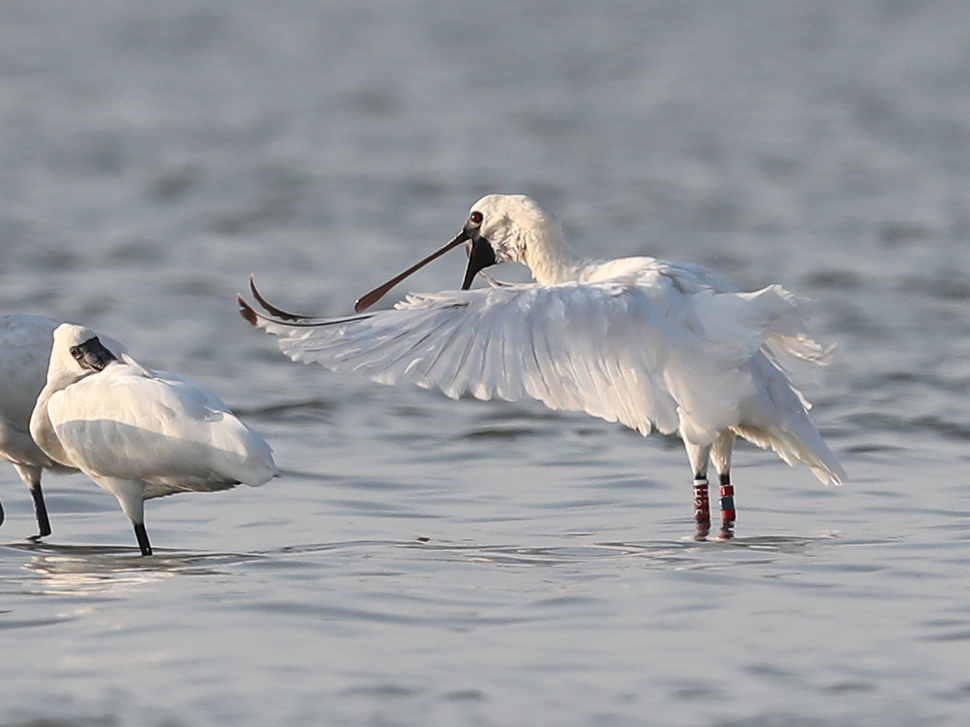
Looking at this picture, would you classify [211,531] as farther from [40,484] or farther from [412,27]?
[412,27]

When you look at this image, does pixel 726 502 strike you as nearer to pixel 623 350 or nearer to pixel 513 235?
pixel 623 350

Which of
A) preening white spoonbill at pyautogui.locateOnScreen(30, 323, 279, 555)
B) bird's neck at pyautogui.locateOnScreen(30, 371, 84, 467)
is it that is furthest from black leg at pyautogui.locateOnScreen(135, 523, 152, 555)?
bird's neck at pyautogui.locateOnScreen(30, 371, 84, 467)

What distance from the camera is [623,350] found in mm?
8766

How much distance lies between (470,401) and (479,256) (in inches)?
111

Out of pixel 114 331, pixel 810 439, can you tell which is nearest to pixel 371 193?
pixel 114 331

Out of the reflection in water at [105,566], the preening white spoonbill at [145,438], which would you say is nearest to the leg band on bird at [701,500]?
the preening white spoonbill at [145,438]

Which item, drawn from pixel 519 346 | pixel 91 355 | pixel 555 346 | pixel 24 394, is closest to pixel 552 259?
pixel 555 346

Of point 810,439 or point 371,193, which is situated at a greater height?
point 371,193

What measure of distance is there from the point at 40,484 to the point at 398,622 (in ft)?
10.9

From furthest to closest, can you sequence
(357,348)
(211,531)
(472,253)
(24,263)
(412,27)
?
(412,27) → (24,263) → (472,253) → (211,531) → (357,348)

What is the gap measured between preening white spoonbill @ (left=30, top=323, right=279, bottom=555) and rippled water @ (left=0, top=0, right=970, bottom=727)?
0.29 metres

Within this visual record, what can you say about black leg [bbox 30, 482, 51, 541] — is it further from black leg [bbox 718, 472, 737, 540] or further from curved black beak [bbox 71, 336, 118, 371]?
black leg [bbox 718, 472, 737, 540]

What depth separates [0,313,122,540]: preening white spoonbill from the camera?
10055 millimetres

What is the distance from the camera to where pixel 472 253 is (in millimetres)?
10680
